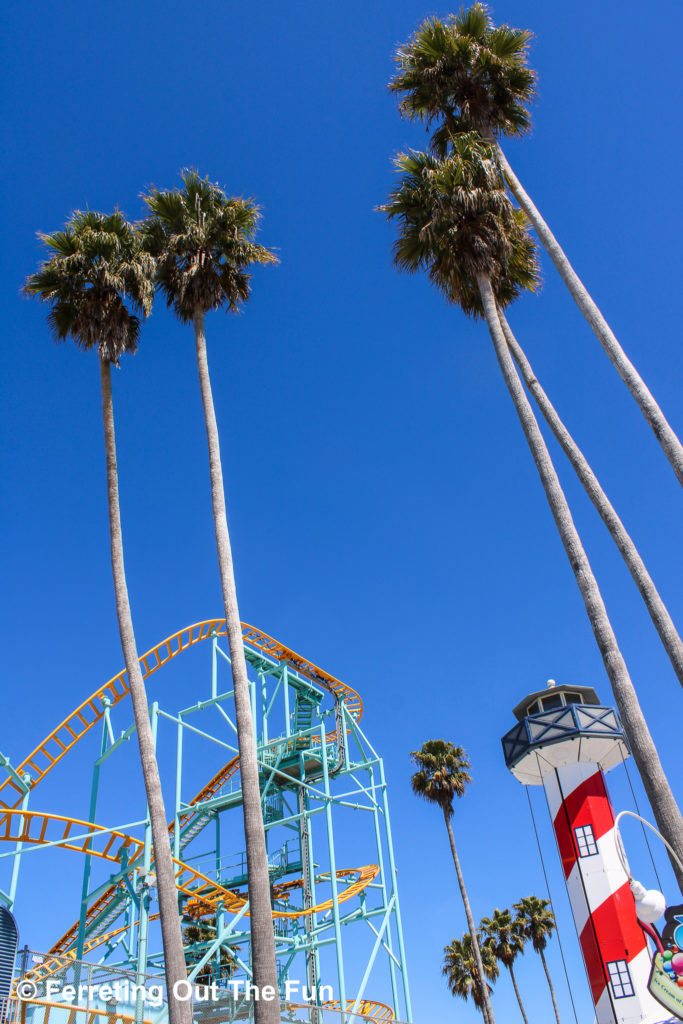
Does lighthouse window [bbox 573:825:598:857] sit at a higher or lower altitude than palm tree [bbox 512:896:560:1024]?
lower

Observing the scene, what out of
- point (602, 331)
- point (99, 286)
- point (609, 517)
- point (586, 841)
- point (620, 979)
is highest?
point (99, 286)

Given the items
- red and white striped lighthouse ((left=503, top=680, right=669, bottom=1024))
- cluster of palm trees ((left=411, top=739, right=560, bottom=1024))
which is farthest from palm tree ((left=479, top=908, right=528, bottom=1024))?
red and white striped lighthouse ((left=503, top=680, right=669, bottom=1024))

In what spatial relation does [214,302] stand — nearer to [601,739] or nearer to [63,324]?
[63,324]

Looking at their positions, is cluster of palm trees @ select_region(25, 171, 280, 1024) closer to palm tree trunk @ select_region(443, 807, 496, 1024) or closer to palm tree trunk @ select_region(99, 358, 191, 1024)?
palm tree trunk @ select_region(99, 358, 191, 1024)

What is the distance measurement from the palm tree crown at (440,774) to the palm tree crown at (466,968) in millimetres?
7427

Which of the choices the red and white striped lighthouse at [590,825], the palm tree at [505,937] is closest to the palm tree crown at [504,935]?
the palm tree at [505,937]

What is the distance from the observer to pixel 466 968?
3778 cm

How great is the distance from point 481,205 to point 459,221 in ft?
1.66

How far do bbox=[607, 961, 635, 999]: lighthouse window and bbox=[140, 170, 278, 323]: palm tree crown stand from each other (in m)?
15.6

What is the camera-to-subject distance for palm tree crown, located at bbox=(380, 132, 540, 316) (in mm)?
15469

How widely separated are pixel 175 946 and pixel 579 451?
10.1 meters

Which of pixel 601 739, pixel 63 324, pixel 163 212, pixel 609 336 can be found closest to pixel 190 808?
pixel 601 739

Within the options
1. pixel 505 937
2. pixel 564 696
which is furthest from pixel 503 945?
pixel 564 696

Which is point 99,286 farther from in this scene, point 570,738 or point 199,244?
point 570,738
